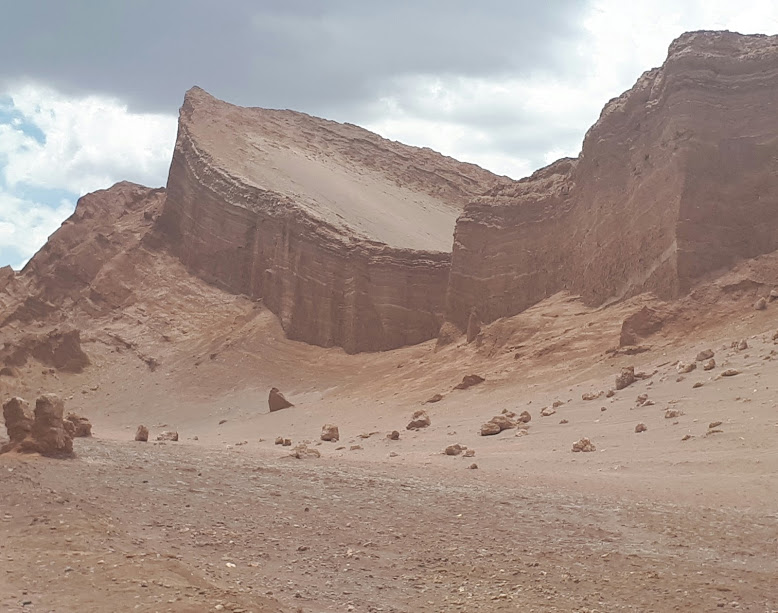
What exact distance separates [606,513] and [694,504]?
905mm

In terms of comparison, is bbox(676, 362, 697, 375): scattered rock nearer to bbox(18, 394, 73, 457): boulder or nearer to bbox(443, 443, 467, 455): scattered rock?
bbox(443, 443, 467, 455): scattered rock

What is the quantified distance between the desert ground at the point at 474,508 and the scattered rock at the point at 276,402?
6906mm

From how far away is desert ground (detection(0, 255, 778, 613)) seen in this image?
5.75 m

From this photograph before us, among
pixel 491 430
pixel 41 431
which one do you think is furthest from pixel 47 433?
pixel 491 430

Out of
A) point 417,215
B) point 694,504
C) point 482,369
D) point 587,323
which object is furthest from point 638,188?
point 417,215

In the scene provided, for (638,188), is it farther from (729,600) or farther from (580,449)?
(729,600)

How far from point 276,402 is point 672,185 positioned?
12.9 m

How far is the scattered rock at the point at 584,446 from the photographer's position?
1207 centimetres

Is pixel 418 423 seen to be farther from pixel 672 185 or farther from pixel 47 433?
pixel 47 433

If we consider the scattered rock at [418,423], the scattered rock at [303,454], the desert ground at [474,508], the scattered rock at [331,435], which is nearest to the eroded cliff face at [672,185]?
the desert ground at [474,508]

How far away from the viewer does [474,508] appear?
26.4ft

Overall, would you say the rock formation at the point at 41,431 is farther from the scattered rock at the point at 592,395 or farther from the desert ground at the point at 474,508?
the scattered rock at the point at 592,395

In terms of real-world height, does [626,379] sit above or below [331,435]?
above

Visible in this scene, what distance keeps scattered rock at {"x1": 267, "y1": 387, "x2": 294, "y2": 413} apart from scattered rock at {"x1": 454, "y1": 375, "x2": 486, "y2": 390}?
A: 270 inches
